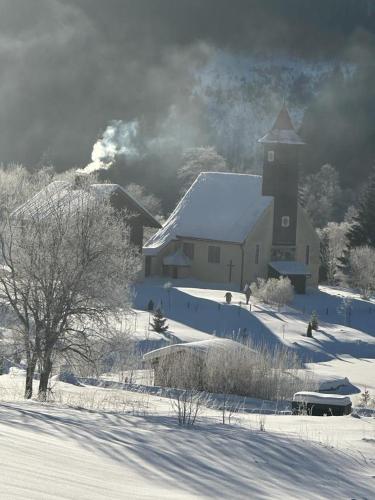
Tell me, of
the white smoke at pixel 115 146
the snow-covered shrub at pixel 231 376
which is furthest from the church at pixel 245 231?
the snow-covered shrub at pixel 231 376

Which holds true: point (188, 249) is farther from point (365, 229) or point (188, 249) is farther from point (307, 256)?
point (365, 229)

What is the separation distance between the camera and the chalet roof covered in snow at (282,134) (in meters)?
56.8

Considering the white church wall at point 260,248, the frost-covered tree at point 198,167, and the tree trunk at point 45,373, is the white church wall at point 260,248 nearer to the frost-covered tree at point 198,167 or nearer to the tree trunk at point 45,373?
the tree trunk at point 45,373

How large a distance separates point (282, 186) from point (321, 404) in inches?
1581

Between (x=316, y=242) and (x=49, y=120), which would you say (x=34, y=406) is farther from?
(x=49, y=120)

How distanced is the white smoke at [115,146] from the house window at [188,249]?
32.5 metres

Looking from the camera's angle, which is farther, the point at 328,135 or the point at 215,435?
the point at 328,135

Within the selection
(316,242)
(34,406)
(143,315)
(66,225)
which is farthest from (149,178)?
(34,406)

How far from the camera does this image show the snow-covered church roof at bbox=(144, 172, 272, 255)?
53500 mm

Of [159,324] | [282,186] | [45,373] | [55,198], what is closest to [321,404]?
[45,373]

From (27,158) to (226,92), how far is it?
38.3 m

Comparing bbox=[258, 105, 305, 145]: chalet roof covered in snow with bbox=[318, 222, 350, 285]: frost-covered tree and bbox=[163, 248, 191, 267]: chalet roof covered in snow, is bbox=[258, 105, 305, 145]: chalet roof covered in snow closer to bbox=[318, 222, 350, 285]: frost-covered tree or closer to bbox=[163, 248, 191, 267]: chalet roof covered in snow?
bbox=[163, 248, 191, 267]: chalet roof covered in snow

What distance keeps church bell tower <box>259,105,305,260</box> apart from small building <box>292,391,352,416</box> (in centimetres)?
3876

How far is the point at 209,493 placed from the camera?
6898 mm
